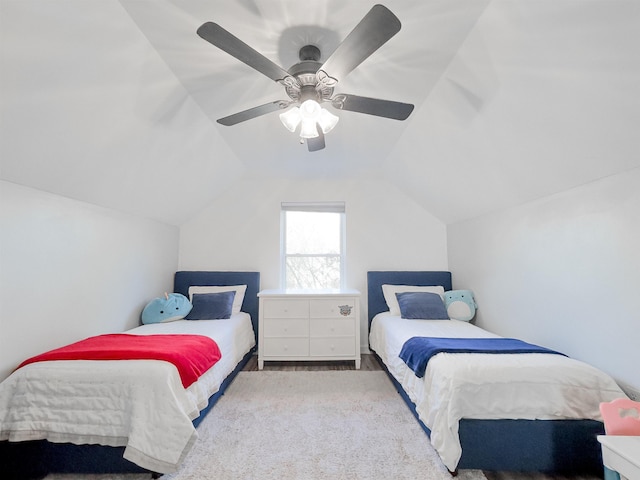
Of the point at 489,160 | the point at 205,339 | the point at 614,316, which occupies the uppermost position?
the point at 489,160

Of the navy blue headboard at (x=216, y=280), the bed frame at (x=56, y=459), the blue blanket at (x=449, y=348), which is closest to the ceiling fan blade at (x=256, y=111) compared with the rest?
the blue blanket at (x=449, y=348)

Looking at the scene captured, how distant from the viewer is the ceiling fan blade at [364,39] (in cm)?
113

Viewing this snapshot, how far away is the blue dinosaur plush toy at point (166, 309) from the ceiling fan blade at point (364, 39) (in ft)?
9.30

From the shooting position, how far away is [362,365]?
338cm

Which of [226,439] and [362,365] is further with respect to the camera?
[362,365]

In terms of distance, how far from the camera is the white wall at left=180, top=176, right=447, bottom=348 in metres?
3.95

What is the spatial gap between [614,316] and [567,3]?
5.74 ft

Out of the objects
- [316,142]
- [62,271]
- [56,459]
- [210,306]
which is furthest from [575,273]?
[62,271]

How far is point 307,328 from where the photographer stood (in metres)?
3.31

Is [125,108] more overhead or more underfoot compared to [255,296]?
more overhead

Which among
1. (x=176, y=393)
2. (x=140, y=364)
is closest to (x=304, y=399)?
(x=176, y=393)

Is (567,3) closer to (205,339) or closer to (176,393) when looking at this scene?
(176,393)

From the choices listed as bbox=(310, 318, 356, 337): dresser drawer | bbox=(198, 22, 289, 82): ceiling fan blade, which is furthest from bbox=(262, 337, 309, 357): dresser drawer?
bbox=(198, 22, 289, 82): ceiling fan blade

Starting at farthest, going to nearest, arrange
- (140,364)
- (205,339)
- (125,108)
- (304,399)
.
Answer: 1. (304,399)
2. (205,339)
3. (125,108)
4. (140,364)
